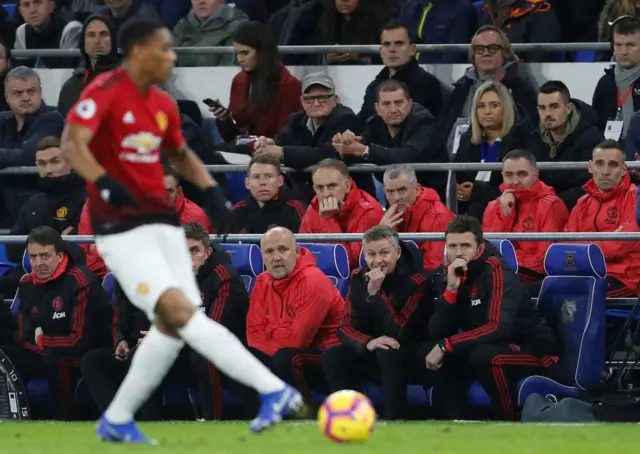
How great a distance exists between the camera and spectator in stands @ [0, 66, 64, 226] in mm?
12641

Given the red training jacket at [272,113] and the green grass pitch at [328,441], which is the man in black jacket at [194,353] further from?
the red training jacket at [272,113]

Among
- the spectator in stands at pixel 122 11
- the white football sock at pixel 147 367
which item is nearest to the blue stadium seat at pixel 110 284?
the spectator in stands at pixel 122 11

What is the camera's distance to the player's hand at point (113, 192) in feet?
22.1

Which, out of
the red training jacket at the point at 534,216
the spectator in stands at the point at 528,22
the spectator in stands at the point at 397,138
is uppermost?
the spectator in stands at the point at 528,22

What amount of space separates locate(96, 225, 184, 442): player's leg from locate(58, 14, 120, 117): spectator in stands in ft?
20.3

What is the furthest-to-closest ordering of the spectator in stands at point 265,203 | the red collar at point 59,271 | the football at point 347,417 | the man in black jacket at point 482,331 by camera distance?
the spectator in stands at point 265,203, the red collar at point 59,271, the man in black jacket at point 482,331, the football at point 347,417

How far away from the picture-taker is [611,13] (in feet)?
42.1

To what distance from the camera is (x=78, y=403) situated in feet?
36.5

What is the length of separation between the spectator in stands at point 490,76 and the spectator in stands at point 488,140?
0.41 metres

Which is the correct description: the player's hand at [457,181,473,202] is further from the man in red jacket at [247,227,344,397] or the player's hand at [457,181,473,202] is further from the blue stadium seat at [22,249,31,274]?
the blue stadium seat at [22,249,31,274]

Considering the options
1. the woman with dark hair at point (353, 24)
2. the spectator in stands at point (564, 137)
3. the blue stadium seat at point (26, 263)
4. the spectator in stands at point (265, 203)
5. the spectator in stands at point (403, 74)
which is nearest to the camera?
the spectator in stands at point (265, 203)

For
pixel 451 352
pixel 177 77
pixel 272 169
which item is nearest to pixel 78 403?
pixel 272 169

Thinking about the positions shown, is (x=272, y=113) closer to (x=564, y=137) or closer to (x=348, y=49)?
(x=348, y=49)

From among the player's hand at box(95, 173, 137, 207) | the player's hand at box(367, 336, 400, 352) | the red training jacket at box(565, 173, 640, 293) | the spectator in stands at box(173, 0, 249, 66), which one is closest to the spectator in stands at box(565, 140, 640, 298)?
the red training jacket at box(565, 173, 640, 293)
